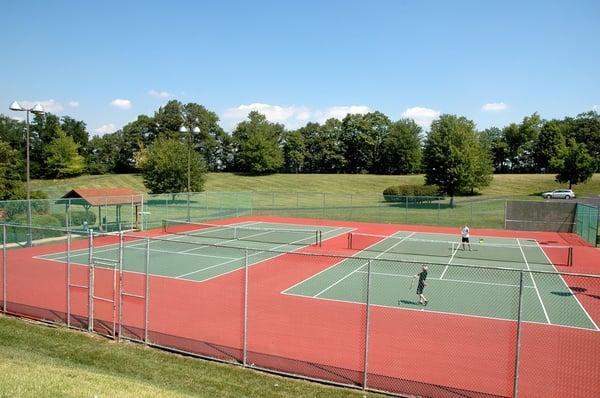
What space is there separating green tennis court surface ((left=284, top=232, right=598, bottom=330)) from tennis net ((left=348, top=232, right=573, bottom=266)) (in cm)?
7

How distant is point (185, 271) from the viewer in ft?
71.4

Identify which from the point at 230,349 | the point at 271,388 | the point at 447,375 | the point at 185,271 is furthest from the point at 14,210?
the point at 447,375

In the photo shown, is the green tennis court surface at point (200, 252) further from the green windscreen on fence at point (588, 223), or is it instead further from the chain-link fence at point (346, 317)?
→ the green windscreen on fence at point (588, 223)

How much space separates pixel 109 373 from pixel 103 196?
25.0 meters

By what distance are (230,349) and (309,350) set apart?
6.57ft

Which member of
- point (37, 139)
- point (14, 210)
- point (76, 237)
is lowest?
point (76, 237)

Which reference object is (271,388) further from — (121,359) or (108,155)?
(108,155)

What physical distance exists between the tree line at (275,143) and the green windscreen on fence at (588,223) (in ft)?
193

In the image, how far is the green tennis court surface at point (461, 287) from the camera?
1605 cm

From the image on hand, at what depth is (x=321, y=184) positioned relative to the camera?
8656 centimetres

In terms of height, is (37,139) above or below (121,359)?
above

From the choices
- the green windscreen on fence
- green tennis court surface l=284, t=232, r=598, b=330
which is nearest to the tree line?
the green windscreen on fence

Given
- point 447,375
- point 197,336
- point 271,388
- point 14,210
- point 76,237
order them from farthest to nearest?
1. point 76,237
2. point 14,210
3. point 197,336
4. point 447,375
5. point 271,388

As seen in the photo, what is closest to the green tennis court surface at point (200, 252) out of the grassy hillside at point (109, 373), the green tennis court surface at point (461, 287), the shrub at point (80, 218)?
the green tennis court surface at point (461, 287)
